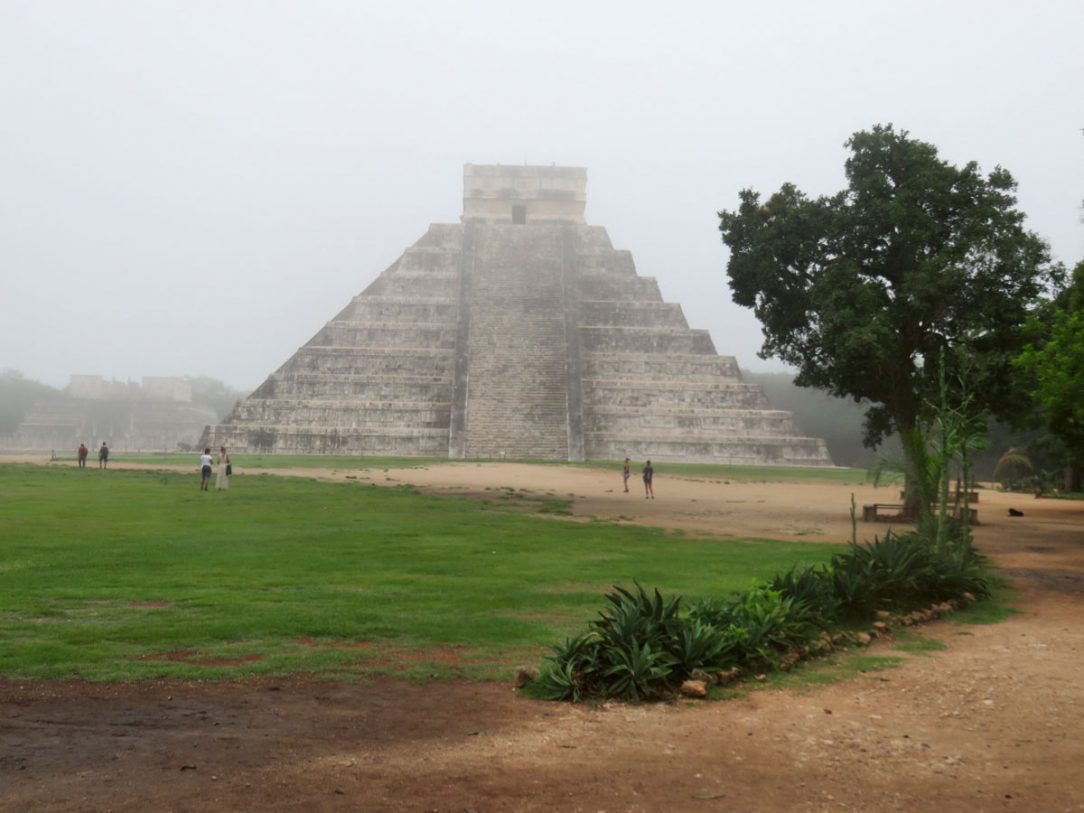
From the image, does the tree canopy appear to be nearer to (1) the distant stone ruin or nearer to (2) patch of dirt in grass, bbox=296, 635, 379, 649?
(2) patch of dirt in grass, bbox=296, 635, 379, 649

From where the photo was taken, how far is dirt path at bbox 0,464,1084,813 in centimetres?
457

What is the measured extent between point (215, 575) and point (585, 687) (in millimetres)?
5441

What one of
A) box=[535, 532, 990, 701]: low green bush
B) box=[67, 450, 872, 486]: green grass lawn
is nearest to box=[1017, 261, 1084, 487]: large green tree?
box=[535, 532, 990, 701]: low green bush

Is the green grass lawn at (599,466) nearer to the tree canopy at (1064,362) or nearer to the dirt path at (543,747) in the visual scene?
the tree canopy at (1064,362)

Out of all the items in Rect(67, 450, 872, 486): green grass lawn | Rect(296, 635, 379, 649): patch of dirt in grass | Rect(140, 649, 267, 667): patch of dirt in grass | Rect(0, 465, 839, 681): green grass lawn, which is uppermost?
Rect(67, 450, 872, 486): green grass lawn

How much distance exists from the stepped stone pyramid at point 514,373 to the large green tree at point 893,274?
19810 millimetres

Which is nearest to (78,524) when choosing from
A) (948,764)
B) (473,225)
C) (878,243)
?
(948,764)

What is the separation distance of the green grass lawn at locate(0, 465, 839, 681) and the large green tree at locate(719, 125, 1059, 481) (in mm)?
6116

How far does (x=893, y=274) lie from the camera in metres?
20.6

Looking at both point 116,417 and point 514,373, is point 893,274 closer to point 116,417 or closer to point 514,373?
point 514,373

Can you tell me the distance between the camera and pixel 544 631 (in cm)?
815

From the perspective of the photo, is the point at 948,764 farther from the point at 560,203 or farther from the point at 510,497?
the point at 560,203

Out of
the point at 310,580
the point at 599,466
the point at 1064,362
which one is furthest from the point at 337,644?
the point at 599,466

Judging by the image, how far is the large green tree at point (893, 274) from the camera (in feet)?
62.9
